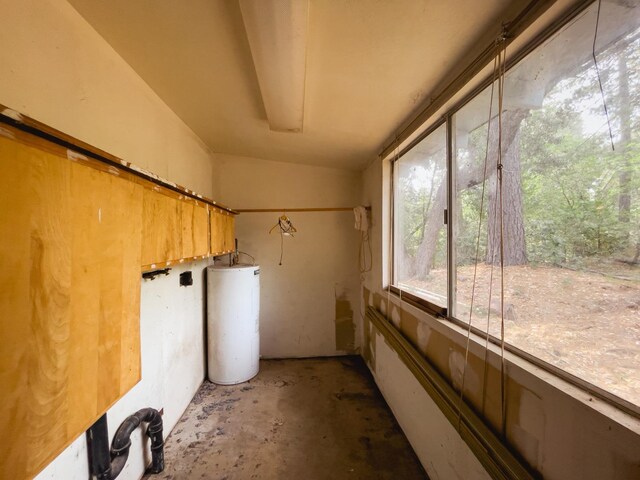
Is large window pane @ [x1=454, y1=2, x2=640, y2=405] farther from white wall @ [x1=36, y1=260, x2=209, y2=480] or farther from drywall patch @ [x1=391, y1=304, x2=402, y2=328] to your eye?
white wall @ [x1=36, y1=260, x2=209, y2=480]

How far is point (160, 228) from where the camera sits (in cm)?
113

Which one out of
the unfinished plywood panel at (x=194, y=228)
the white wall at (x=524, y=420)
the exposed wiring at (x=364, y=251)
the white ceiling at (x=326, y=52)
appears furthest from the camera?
the exposed wiring at (x=364, y=251)

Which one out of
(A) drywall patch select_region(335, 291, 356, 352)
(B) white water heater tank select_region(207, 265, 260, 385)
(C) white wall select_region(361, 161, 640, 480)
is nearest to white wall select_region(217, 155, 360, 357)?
(A) drywall patch select_region(335, 291, 356, 352)

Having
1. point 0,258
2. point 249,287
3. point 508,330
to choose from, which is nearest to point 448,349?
point 508,330

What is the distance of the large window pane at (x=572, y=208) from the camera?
69 cm

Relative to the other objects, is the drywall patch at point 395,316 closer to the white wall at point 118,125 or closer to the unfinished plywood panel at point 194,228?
the unfinished plywood panel at point 194,228

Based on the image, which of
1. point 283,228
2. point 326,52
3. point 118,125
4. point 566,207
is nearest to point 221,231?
point 283,228

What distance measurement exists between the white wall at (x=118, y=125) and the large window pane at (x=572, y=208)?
1817 millimetres

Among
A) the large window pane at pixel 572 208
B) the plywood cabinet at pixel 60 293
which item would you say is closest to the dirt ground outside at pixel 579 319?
the large window pane at pixel 572 208

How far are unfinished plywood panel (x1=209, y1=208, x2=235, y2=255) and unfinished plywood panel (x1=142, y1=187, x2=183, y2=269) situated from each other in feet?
1.95

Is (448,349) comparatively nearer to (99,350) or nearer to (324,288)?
(99,350)

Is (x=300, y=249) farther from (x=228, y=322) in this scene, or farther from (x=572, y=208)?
(x=572, y=208)

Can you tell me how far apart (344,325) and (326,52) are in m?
2.82

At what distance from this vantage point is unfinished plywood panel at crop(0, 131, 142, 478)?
495 mm
